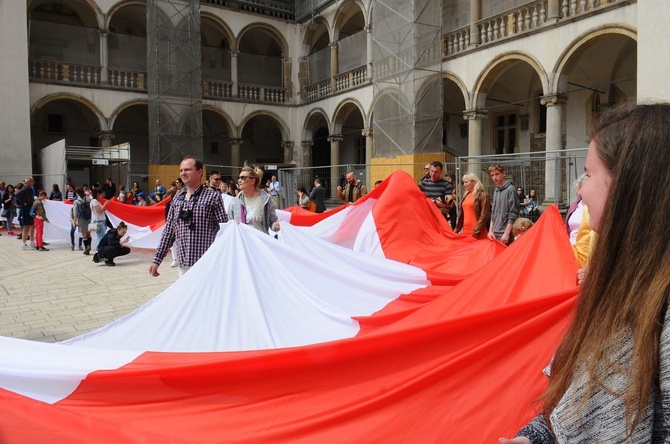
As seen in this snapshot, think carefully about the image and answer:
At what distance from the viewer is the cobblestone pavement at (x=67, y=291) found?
20.3 ft

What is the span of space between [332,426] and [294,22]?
2832 centimetres

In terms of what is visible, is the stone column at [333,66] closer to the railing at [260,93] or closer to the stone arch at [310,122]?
the stone arch at [310,122]

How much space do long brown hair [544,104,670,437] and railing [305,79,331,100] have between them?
25857 mm

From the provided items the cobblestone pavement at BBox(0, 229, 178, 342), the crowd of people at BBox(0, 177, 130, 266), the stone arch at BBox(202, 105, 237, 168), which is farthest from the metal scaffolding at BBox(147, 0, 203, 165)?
the cobblestone pavement at BBox(0, 229, 178, 342)

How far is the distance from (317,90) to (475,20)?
11.2 metres

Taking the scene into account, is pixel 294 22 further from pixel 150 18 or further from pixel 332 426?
pixel 332 426

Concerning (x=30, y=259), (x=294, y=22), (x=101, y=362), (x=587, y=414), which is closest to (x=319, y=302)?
(x=101, y=362)

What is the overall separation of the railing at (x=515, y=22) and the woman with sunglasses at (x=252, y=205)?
11.7m

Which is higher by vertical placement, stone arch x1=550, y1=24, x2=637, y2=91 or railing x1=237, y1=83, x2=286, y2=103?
railing x1=237, y1=83, x2=286, y2=103

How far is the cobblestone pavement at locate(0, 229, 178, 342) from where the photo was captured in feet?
20.3

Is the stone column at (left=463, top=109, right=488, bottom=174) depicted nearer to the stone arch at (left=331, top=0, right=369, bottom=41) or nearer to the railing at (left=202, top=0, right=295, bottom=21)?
the stone arch at (left=331, top=0, right=369, bottom=41)

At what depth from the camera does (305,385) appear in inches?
93.0

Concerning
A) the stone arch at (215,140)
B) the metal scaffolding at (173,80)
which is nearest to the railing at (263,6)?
the metal scaffolding at (173,80)

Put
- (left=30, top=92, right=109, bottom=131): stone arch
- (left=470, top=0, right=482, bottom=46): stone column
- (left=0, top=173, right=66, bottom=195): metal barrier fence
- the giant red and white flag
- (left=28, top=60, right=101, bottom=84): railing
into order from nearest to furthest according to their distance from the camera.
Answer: the giant red and white flag, (left=470, top=0, right=482, bottom=46): stone column, (left=0, top=173, right=66, bottom=195): metal barrier fence, (left=30, top=92, right=109, bottom=131): stone arch, (left=28, top=60, right=101, bottom=84): railing
